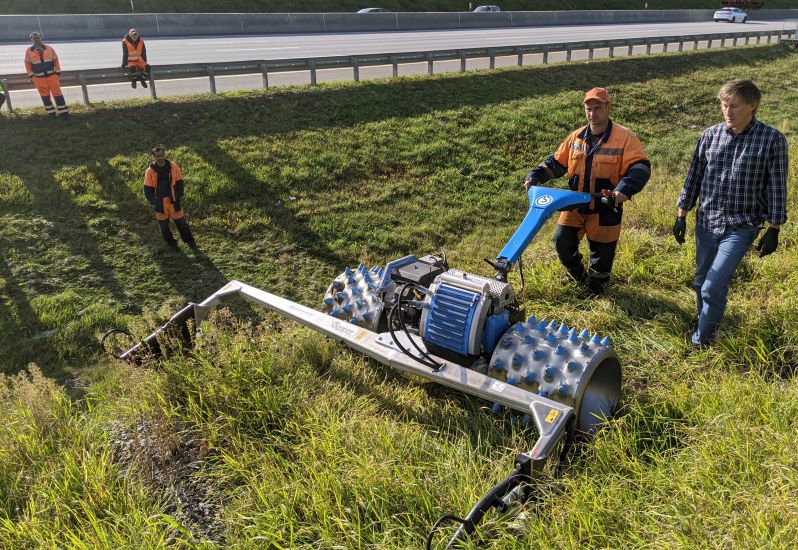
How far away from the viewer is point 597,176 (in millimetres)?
4957

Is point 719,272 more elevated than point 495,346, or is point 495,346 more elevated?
point 719,272

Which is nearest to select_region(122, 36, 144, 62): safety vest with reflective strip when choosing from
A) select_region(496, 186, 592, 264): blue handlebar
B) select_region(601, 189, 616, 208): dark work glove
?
select_region(496, 186, 592, 264): blue handlebar

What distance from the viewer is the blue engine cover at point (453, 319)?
3729mm

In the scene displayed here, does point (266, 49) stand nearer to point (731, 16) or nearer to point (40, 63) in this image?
point (40, 63)

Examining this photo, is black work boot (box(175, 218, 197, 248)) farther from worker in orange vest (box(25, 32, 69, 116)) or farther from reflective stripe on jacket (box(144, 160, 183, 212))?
worker in orange vest (box(25, 32, 69, 116))

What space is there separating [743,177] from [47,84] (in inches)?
448

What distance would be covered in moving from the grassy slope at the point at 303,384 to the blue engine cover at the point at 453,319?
51cm

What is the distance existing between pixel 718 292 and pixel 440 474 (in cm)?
240

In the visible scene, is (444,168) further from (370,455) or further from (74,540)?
(74,540)

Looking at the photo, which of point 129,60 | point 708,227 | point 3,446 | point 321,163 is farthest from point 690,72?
point 3,446

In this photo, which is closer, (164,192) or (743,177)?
(743,177)

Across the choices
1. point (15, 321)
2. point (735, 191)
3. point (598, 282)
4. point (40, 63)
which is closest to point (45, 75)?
point (40, 63)

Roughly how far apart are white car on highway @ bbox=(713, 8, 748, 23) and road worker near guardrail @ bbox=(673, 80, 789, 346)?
1930 inches

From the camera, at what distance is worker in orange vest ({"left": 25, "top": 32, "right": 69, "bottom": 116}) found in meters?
11.1
